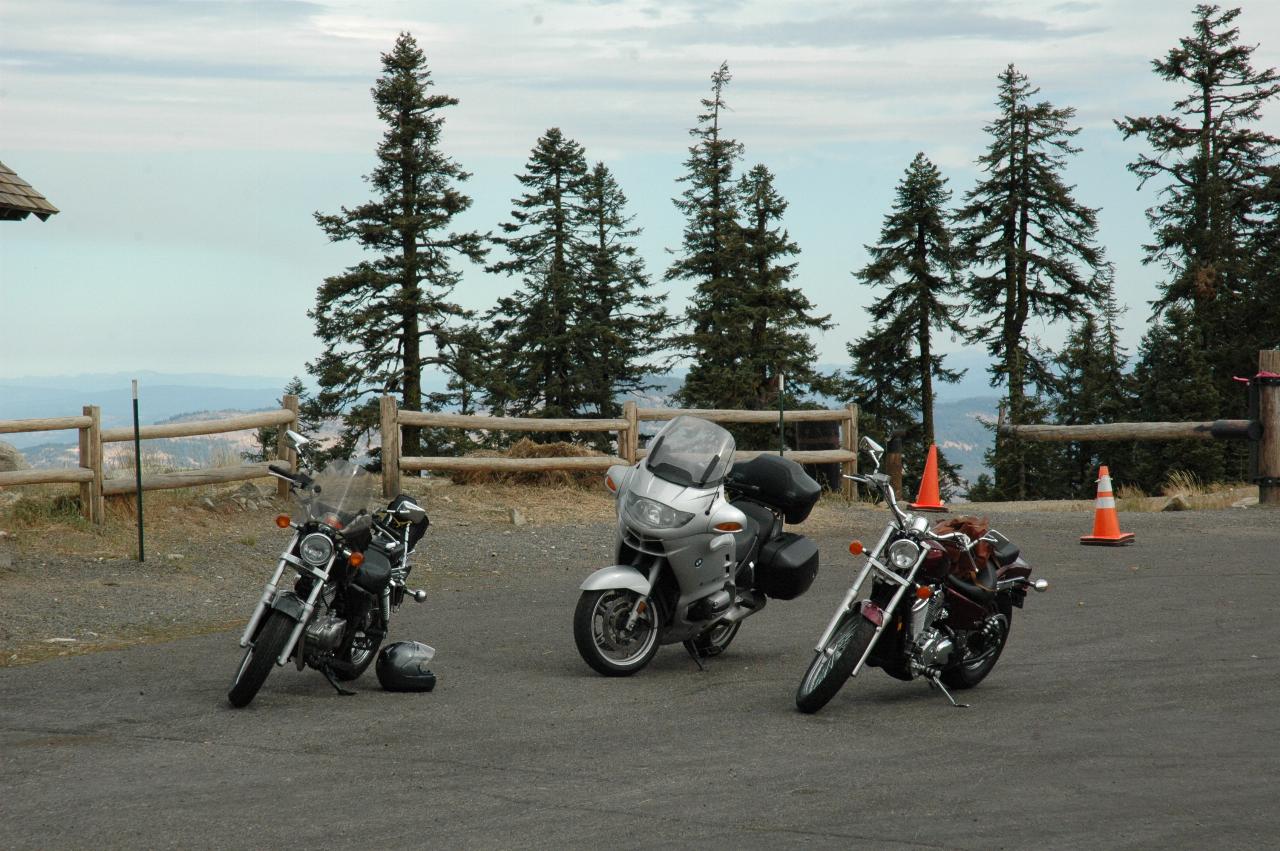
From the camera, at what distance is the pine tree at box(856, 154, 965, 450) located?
173ft

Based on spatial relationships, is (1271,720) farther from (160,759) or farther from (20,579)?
(20,579)

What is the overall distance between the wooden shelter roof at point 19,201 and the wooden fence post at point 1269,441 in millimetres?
14176

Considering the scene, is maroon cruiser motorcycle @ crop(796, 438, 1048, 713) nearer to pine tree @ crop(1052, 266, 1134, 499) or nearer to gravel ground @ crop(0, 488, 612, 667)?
gravel ground @ crop(0, 488, 612, 667)

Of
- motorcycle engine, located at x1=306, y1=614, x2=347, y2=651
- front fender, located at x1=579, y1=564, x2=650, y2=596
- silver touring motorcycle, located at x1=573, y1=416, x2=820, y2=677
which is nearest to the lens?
motorcycle engine, located at x1=306, y1=614, x2=347, y2=651

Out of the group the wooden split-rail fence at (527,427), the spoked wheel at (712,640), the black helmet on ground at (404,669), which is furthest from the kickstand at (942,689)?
the wooden split-rail fence at (527,427)

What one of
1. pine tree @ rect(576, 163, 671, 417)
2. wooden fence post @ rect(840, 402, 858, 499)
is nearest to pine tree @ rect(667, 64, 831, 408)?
pine tree @ rect(576, 163, 671, 417)

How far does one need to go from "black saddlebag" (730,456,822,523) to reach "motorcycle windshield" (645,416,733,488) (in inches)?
14.1

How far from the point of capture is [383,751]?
6230 millimetres

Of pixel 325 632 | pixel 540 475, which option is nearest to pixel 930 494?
pixel 540 475

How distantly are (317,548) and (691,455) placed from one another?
2.28 metres

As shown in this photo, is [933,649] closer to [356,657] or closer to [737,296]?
[356,657]

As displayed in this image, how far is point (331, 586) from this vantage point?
292 inches

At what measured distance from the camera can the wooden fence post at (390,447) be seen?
16.8 meters

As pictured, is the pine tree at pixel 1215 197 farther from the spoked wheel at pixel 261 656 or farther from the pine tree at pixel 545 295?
the spoked wheel at pixel 261 656
